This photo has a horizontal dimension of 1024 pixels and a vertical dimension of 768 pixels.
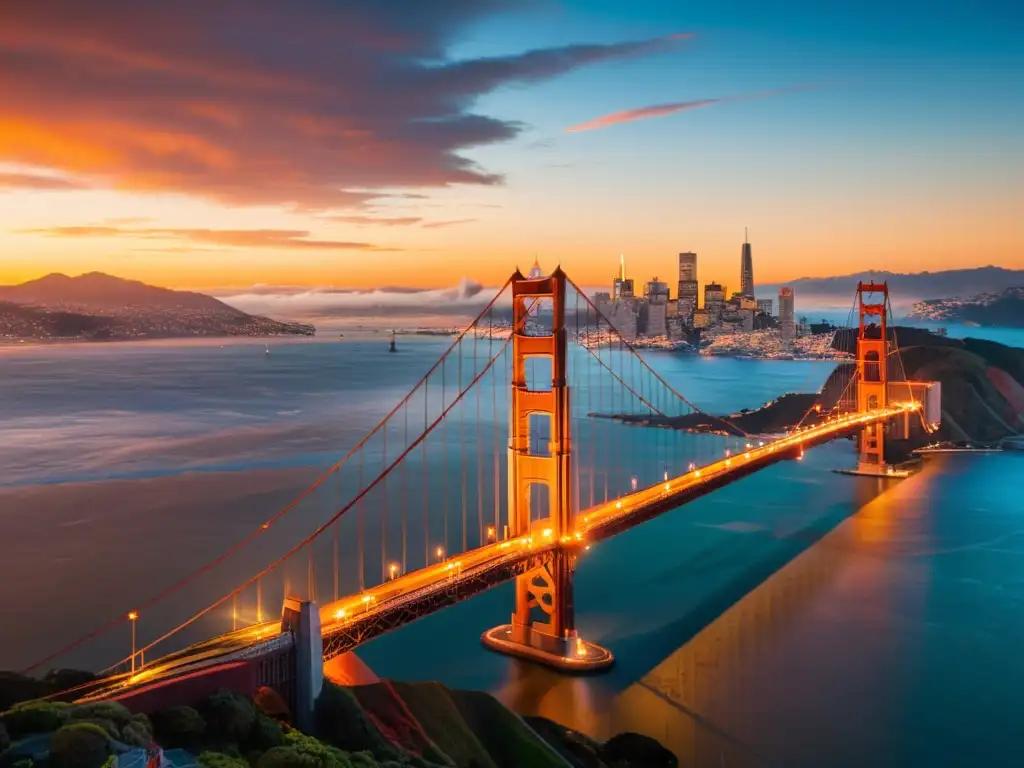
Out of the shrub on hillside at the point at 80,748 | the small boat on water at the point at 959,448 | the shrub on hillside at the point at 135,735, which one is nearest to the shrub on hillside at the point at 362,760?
the shrub on hillside at the point at 135,735

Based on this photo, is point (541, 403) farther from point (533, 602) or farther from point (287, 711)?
point (287, 711)

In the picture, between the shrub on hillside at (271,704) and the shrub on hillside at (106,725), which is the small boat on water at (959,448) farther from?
the shrub on hillside at (106,725)

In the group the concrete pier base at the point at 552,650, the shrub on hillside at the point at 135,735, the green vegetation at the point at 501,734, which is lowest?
the concrete pier base at the point at 552,650

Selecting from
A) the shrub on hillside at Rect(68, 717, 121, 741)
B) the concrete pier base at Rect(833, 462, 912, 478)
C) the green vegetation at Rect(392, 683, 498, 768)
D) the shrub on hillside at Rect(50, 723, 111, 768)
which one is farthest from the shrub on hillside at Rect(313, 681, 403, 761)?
the concrete pier base at Rect(833, 462, 912, 478)

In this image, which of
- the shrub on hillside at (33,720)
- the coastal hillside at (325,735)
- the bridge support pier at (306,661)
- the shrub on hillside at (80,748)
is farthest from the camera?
the bridge support pier at (306,661)

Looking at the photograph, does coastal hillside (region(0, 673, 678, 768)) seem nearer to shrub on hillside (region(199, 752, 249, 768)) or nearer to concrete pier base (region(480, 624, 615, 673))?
shrub on hillside (region(199, 752, 249, 768))

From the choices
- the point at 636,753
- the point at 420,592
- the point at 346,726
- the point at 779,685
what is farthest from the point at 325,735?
the point at 779,685
